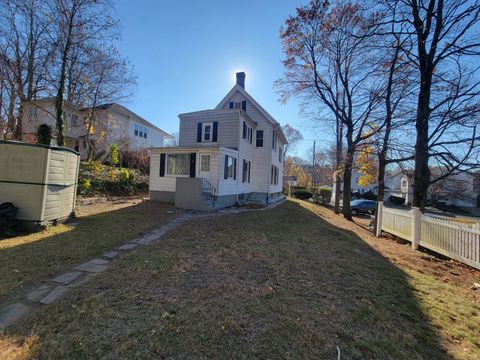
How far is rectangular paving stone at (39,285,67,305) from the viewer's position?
3.11 meters

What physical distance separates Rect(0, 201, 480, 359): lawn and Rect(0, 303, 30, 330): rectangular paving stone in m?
0.16

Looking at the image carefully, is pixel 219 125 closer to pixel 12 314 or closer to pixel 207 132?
pixel 207 132

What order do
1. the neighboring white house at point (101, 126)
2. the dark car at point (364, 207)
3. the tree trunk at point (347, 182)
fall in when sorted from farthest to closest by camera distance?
the dark car at point (364, 207) → the neighboring white house at point (101, 126) → the tree trunk at point (347, 182)

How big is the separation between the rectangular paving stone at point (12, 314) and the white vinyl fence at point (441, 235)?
343 inches

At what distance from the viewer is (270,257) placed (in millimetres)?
5188

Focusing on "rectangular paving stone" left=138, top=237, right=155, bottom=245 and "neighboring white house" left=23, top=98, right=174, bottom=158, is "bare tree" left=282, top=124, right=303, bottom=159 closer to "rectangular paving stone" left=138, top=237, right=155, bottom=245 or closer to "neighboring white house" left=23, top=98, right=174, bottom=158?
"neighboring white house" left=23, top=98, right=174, bottom=158

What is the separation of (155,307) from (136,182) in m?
16.7

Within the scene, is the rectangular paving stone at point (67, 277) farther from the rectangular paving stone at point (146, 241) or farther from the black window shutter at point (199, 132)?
the black window shutter at point (199, 132)

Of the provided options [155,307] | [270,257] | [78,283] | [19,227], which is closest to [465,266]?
[270,257]

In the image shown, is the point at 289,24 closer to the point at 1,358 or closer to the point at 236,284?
the point at 236,284

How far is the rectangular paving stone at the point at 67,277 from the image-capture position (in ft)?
12.1

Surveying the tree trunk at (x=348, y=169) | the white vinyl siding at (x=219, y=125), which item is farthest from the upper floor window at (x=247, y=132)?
the tree trunk at (x=348, y=169)

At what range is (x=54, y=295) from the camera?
3.27m

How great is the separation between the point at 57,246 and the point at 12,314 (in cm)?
292
